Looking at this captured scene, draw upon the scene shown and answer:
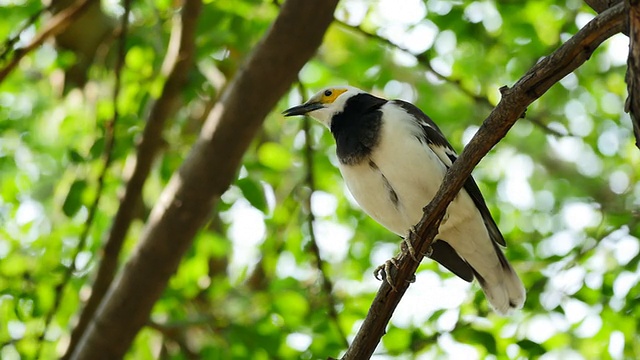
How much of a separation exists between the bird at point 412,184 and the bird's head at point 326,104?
0.02 meters

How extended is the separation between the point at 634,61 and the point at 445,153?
2.63m

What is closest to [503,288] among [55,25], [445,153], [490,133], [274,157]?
[445,153]

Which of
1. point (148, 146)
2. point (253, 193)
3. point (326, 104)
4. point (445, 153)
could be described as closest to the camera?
point (445, 153)

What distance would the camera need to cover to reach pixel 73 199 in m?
5.81

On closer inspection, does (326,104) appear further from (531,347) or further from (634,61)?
(634,61)

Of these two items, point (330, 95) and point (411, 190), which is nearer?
point (411, 190)

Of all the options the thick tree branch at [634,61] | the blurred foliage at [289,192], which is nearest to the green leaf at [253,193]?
the blurred foliage at [289,192]

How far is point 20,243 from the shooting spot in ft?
24.7

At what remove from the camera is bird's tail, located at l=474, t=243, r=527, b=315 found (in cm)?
510

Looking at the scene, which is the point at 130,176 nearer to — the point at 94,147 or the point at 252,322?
the point at 94,147

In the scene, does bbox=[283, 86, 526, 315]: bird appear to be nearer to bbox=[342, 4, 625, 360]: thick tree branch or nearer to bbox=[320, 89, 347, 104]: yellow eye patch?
bbox=[320, 89, 347, 104]: yellow eye patch

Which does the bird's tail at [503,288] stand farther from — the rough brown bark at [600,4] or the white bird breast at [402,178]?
the rough brown bark at [600,4]

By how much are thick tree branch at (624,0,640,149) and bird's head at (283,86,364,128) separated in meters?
2.93

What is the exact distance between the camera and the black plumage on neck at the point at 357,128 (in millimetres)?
4742
